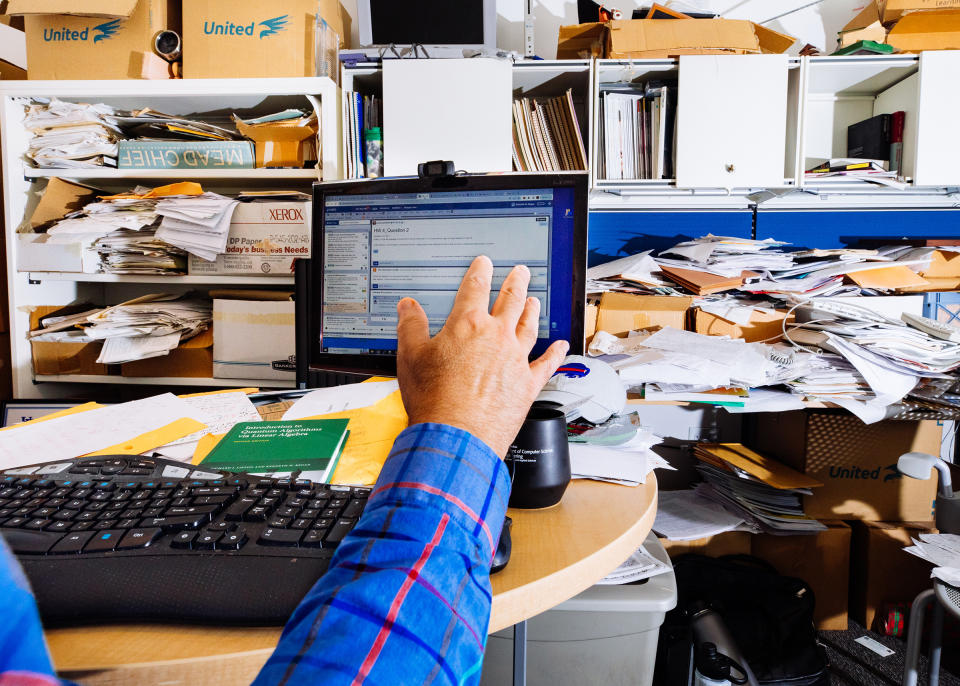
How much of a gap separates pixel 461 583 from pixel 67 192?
213 centimetres

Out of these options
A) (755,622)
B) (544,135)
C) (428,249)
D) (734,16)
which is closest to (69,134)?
(544,135)

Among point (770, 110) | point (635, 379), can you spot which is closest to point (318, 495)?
point (635, 379)

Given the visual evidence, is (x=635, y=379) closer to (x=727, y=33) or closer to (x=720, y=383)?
(x=720, y=383)

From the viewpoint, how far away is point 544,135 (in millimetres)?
1819

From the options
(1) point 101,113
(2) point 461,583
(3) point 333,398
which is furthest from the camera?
(1) point 101,113

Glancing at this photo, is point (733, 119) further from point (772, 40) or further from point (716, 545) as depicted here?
point (716, 545)

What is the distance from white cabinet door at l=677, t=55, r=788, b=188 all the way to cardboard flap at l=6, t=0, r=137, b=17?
167cm

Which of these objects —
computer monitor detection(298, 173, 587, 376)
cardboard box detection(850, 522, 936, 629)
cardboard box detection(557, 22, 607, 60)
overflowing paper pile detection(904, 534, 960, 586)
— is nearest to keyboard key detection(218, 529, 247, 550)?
computer monitor detection(298, 173, 587, 376)

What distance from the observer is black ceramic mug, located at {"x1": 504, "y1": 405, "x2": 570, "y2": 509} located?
589 millimetres

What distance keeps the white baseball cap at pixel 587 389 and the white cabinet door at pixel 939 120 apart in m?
1.50

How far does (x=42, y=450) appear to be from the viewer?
28.0 inches

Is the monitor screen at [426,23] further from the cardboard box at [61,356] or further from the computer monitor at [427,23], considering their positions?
the cardboard box at [61,356]

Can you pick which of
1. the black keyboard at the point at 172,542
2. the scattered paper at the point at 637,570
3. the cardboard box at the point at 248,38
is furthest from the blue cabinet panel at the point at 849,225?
the black keyboard at the point at 172,542

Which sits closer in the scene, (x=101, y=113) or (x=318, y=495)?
(x=318, y=495)
